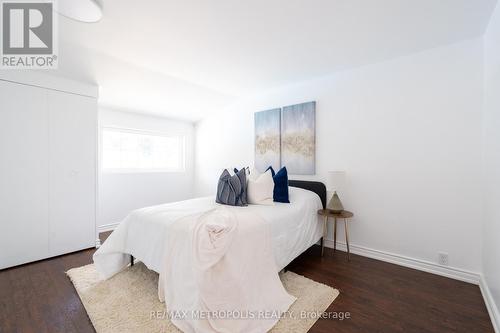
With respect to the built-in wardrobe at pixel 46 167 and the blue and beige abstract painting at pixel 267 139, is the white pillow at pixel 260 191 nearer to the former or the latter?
the blue and beige abstract painting at pixel 267 139

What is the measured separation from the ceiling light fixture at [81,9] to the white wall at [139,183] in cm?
228

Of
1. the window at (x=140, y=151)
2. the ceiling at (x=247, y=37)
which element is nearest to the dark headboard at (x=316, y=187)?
the ceiling at (x=247, y=37)

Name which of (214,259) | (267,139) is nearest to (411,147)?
(267,139)

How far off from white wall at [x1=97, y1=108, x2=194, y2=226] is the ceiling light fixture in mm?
2278

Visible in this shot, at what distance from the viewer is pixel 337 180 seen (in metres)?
2.55

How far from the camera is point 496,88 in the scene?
5.12 feet

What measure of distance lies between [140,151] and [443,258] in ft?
16.2

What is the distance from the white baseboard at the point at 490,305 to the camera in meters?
1.45

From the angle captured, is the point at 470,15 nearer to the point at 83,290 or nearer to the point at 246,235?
the point at 246,235

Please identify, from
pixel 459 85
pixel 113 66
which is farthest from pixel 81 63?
pixel 459 85

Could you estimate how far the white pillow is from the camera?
8.06 ft

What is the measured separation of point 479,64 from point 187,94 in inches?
143

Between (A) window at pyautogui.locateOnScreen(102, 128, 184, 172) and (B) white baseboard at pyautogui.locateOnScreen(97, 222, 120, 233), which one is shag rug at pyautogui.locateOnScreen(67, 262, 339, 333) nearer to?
(B) white baseboard at pyautogui.locateOnScreen(97, 222, 120, 233)

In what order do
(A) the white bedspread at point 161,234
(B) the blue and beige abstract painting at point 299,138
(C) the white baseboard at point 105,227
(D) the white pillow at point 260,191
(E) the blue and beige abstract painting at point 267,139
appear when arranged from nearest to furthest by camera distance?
(A) the white bedspread at point 161,234
(D) the white pillow at point 260,191
(B) the blue and beige abstract painting at point 299,138
(E) the blue and beige abstract painting at point 267,139
(C) the white baseboard at point 105,227
